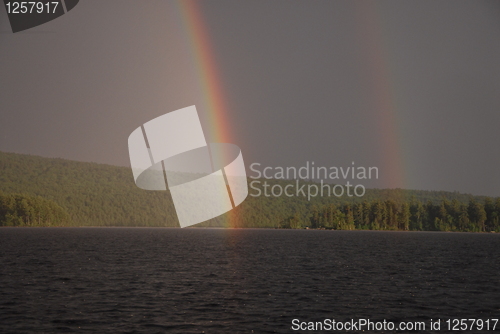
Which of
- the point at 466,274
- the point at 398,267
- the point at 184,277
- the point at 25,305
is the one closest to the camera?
A: the point at 25,305

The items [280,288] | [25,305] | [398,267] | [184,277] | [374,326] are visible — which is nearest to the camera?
[374,326]

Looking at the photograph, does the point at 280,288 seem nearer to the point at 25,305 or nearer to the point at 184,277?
the point at 184,277

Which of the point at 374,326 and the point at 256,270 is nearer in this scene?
the point at 374,326

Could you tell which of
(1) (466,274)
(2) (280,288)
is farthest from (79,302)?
(1) (466,274)

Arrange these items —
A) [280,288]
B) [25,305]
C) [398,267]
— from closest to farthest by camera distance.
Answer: [25,305]
[280,288]
[398,267]

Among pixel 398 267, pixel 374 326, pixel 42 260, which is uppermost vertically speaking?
pixel 374 326

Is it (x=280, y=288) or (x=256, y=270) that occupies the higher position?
(x=280, y=288)

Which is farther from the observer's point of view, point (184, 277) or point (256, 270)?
point (256, 270)

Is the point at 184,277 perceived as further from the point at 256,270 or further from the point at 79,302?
the point at 79,302

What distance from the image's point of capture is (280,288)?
54.9 m

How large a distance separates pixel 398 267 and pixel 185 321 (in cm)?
5244

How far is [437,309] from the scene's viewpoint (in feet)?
145

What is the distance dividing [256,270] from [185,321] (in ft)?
122

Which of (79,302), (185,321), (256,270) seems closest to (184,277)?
(256,270)
